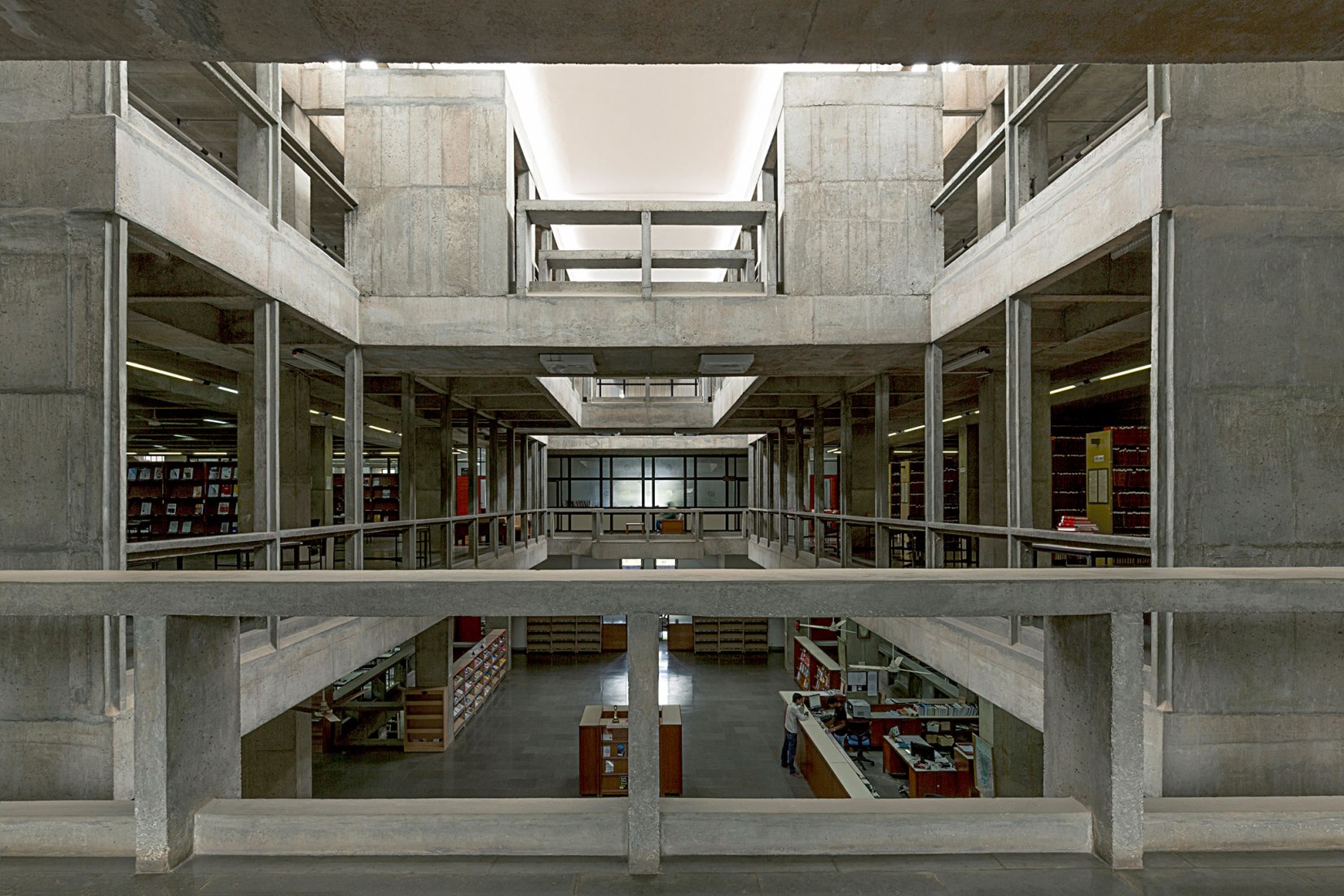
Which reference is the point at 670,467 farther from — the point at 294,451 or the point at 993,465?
the point at 294,451

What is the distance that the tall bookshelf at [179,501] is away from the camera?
57.5 feet

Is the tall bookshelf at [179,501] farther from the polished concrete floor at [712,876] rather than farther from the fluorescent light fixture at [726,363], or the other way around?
the polished concrete floor at [712,876]

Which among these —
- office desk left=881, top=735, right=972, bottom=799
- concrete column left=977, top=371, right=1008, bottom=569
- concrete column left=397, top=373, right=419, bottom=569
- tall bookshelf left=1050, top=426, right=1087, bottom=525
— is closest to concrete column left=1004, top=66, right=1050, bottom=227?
concrete column left=977, top=371, right=1008, bottom=569

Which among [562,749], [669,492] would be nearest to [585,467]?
[669,492]

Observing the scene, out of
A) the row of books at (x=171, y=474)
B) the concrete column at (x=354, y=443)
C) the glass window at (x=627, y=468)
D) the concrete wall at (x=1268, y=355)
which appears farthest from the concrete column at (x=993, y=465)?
the glass window at (x=627, y=468)

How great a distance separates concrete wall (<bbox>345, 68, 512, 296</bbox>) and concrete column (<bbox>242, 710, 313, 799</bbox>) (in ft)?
18.4

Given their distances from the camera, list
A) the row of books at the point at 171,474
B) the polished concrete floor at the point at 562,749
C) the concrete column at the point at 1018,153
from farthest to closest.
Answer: the row of books at the point at 171,474
the polished concrete floor at the point at 562,749
the concrete column at the point at 1018,153

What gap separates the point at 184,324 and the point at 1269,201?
932 cm

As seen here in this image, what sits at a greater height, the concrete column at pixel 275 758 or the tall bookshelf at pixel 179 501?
the tall bookshelf at pixel 179 501

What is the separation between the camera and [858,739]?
14695 millimetres

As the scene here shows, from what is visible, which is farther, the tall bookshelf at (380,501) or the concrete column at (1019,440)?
the tall bookshelf at (380,501)

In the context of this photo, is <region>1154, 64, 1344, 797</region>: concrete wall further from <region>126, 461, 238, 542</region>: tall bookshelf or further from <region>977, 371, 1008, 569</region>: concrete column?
<region>126, 461, 238, 542</region>: tall bookshelf

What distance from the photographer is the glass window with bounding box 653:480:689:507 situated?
1257 inches

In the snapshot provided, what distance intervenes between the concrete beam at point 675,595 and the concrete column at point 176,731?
163 millimetres
